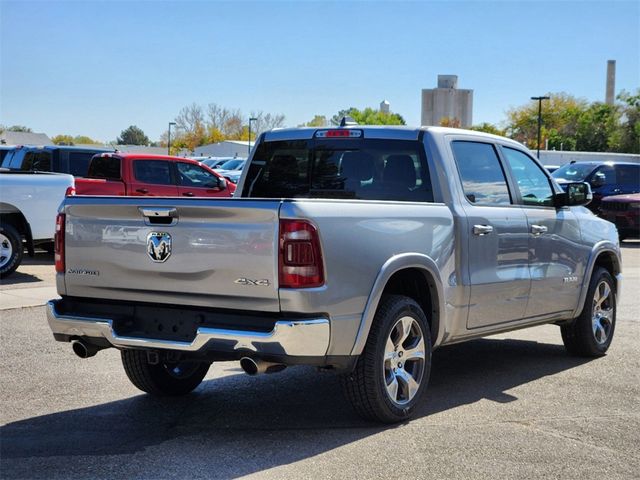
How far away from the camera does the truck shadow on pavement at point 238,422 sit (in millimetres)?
5402

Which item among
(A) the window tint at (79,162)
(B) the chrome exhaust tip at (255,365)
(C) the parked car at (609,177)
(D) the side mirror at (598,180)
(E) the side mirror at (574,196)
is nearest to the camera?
(B) the chrome exhaust tip at (255,365)

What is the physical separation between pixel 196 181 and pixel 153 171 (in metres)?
1.00

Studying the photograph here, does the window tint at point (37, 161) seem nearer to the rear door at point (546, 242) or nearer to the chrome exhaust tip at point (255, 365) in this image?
the rear door at point (546, 242)

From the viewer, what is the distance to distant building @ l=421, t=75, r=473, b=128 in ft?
440

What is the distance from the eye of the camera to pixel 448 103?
5320 inches

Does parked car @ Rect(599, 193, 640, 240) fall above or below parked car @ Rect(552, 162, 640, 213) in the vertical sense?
below

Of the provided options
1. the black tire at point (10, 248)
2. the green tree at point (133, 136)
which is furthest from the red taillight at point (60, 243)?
the green tree at point (133, 136)

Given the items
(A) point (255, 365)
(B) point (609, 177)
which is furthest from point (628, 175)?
(A) point (255, 365)

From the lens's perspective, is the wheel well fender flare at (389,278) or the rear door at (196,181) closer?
the wheel well fender flare at (389,278)

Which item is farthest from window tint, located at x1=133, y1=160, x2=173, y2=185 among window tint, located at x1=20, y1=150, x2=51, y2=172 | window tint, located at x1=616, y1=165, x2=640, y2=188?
window tint, located at x1=616, y1=165, x2=640, y2=188

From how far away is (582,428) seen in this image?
6.07 m

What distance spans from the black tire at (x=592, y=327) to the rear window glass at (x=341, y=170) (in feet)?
8.40

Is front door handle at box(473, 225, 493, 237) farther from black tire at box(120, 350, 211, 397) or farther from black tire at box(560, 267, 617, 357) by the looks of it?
black tire at box(120, 350, 211, 397)

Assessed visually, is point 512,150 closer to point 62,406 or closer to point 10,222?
point 62,406
